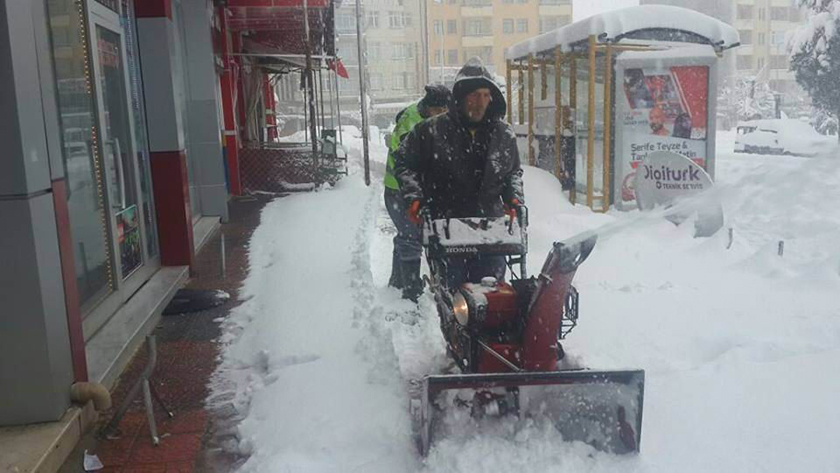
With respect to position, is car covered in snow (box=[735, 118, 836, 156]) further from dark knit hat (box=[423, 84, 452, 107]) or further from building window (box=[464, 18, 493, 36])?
building window (box=[464, 18, 493, 36])

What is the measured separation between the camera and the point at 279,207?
40.0 ft

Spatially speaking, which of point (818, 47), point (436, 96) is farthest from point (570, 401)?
point (818, 47)

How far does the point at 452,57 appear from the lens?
50.9m

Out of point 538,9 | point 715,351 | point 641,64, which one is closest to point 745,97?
point 538,9

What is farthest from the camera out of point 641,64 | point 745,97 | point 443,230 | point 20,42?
point 745,97

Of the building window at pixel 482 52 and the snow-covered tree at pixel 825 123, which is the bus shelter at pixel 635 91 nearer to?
the snow-covered tree at pixel 825 123

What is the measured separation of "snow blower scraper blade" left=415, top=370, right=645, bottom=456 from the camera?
10.8ft

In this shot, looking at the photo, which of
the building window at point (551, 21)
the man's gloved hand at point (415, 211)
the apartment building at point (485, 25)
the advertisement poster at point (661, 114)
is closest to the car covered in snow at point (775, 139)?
the advertisement poster at point (661, 114)

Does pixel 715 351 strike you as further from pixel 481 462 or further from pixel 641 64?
pixel 641 64

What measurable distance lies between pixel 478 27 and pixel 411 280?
43.2m

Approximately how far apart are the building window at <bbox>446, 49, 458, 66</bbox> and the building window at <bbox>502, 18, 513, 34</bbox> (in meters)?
5.04

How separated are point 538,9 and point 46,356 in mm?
41042

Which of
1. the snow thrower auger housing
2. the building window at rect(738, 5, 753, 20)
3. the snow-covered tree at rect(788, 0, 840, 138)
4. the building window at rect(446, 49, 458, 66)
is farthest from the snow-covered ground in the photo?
the building window at rect(738, 5, 753, 20)

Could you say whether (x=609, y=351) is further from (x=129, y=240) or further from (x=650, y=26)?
(x=650, y=26)
